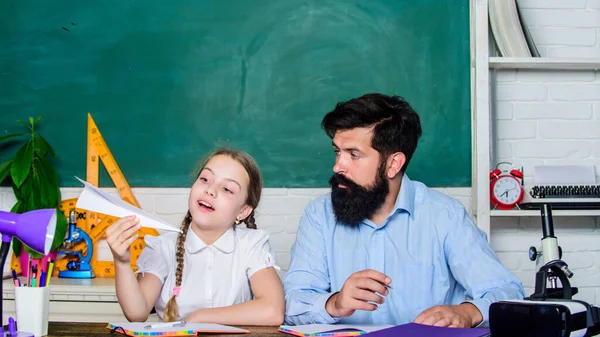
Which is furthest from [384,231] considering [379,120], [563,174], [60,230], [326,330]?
[60,230]

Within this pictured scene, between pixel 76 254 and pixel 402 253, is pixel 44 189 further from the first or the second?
pixel 402 253

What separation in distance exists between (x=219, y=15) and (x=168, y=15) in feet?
0.76

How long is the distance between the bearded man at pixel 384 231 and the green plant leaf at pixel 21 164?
55.1 inches

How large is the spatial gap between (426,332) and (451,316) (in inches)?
10.6

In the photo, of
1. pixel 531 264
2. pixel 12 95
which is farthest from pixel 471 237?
pixel 12 95

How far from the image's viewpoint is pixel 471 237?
6.86 ft

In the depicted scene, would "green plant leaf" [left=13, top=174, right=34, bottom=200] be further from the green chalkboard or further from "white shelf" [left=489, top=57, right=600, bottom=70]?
"white shelf" [left=489, top=57, right=600, bottom=70]

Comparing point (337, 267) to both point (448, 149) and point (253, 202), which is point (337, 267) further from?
point (448, 149)

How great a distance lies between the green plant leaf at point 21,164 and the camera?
9.78 ft

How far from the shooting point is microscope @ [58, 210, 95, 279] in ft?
10.1

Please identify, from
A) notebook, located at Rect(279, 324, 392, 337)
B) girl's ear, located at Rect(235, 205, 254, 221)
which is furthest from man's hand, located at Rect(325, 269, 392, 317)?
girl's ear, located at Rect(235, 205, 254, 221)

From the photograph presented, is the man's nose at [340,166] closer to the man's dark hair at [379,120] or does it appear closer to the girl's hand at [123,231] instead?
the man's dark hair at [379,120]

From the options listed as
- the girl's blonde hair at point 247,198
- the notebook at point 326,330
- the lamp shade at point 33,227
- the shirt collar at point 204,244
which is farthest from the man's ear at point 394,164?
the lamp shade at point 33,227

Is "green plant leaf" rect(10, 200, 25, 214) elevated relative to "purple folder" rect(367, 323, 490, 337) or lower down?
elevated
